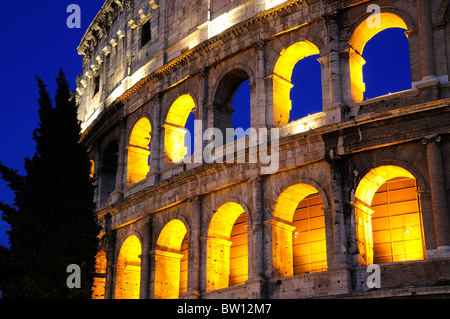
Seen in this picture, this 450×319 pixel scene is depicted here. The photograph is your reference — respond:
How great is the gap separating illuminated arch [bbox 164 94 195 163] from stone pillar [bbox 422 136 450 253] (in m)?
8.59

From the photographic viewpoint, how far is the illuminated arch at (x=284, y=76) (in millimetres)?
17906

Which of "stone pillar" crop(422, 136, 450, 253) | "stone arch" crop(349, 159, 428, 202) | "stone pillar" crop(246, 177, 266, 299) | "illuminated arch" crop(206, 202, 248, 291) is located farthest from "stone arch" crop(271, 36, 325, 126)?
"stone pillar" crop(422, 136, 450, 253)

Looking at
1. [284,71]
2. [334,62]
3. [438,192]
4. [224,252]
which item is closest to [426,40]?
[334,62]

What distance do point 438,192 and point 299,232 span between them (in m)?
4.83

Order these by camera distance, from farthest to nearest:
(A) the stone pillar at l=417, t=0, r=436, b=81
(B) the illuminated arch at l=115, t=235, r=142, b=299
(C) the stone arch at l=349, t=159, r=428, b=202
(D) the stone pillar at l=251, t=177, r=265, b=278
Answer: (B) the illuminated arch at l=115, t=235, r=142, b=299 < (D) the stone pillar at l=251, t=177, r=265, b=278 < (A) the stone pillar at l=417, t=0, r=436, b=81 < (C) the stone arch at l=349, t=159, r=428, b=202

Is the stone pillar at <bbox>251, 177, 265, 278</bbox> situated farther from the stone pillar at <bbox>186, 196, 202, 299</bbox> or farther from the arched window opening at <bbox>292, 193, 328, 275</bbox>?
the stone pillar at <bbox>186, 196, 202, 299</bbox>

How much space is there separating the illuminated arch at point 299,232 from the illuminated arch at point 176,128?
4721 millimetres

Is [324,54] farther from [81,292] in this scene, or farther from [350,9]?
[81,292]

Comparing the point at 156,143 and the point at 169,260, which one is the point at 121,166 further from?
the point at 169,260

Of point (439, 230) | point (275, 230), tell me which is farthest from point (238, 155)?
point (439, 230)

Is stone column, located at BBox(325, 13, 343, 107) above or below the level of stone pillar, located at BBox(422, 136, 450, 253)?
above

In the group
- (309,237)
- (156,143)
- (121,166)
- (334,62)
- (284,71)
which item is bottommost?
(309,237)

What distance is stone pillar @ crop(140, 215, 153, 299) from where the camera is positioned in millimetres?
19703

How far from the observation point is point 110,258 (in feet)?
71.9
